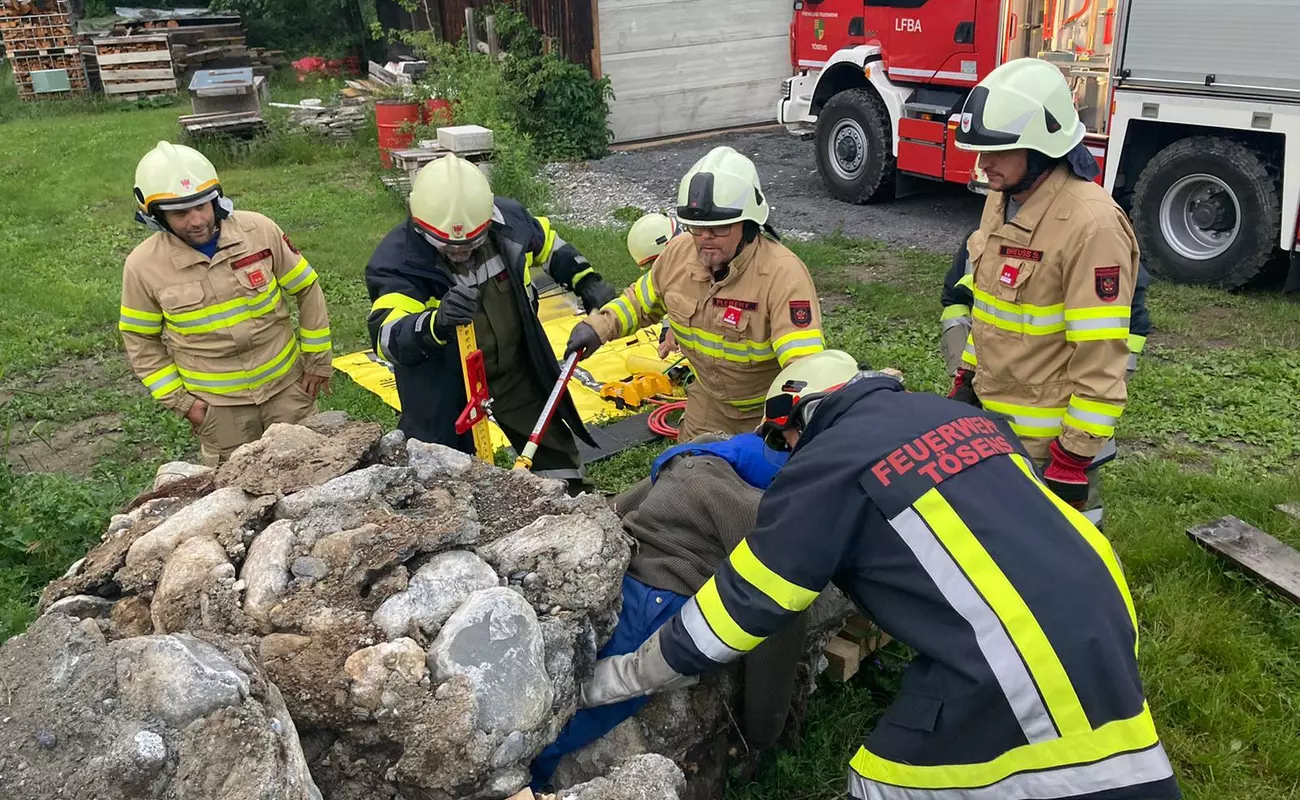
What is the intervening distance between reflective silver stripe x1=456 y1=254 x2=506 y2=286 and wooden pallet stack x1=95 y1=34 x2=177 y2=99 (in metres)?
18.5

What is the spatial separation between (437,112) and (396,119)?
0.64 m

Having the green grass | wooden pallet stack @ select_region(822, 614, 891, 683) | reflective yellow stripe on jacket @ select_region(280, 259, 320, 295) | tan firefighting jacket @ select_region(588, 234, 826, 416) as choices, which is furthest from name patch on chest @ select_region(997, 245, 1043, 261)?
reflective yellow stripe on jacket @ select_region(280, 259, 320, 295)

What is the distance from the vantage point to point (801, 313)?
3.55m

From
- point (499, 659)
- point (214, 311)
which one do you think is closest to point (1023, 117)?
point (499, 659)

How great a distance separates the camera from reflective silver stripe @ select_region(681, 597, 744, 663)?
236 centimetres

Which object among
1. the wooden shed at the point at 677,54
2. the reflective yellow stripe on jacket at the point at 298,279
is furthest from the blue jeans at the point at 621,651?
the wooden shed at the point at 677,54

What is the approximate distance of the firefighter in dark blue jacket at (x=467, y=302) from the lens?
372 centimetres

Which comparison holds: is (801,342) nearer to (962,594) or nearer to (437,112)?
(962,594)

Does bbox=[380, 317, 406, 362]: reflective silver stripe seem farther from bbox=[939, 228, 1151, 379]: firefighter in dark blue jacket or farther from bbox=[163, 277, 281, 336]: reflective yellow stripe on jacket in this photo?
bbox=[939, 228, 1151, 379]: firefighter in dark blue jacket

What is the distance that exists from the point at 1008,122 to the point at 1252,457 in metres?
2.98

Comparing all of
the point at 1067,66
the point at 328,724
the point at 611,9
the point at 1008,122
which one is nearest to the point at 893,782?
the point at 328,724

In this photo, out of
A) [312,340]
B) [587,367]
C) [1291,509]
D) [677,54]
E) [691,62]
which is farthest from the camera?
[691,62]

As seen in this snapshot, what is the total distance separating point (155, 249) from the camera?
406 centimetres

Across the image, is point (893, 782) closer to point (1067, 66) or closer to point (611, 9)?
point (1067, 66)
